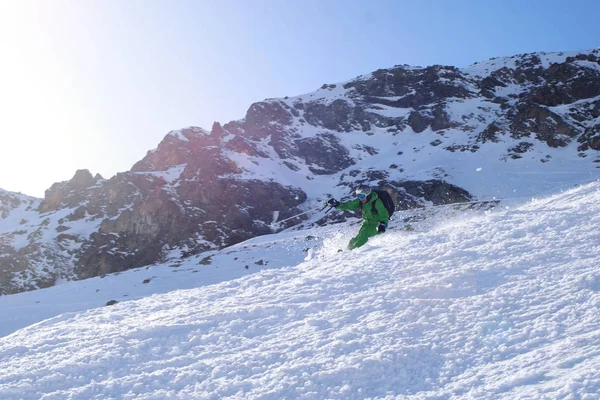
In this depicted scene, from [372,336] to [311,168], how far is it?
89458 mm

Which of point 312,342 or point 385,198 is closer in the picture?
point 312,342

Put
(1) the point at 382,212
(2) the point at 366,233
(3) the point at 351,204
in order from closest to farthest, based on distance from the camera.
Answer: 1. (1) the point at 382,212
2. (2) the point at 366,233
3. (3) the point at 351,204

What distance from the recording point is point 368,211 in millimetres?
13844

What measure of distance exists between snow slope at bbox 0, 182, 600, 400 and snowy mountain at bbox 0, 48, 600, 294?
179ft

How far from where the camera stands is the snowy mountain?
69875 millimetres

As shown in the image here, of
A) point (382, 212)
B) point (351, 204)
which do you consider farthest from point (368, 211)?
point (351, 204)

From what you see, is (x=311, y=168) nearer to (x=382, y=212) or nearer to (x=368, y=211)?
(x=368, y=211)

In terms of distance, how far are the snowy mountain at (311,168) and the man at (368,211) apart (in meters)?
48.9

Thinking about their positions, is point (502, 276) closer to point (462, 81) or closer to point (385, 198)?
point (385, 198)

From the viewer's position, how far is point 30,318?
16.8 metres

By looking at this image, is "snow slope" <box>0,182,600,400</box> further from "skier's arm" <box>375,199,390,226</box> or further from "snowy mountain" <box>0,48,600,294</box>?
"snowy mountain" <box>0,48,600,294</box>

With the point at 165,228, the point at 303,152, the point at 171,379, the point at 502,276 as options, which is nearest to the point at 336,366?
the point at 171,379

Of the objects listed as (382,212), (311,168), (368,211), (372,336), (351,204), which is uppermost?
(311,168)

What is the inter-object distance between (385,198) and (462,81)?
111m
